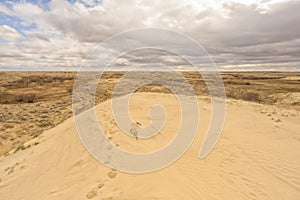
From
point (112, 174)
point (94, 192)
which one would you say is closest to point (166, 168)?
point (112, 174)

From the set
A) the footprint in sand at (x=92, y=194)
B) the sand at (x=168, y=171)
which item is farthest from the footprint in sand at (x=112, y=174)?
the footprint in sand at (x=92, y=194)

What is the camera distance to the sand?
495 centimetres

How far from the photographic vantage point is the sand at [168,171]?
4.95m

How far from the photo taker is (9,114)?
54.3 ft

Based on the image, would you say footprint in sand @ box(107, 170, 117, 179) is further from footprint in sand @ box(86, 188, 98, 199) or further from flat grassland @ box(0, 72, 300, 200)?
footprint in sand @ box(86, 188, 98, 199)

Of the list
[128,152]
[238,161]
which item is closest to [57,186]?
[128,152]

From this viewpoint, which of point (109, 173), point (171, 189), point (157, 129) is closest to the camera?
point (171, 189)

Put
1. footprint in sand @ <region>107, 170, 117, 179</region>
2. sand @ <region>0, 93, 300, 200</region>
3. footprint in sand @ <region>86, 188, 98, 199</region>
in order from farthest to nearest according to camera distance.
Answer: footprint in sand @ <region>107, 170, 117, 179</region> < sand @ <region>0, 93, 300, 200</region> < footprint in sand @ <region>86, 188, 98, 199</region>

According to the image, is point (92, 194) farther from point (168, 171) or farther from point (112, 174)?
point (168, 171)

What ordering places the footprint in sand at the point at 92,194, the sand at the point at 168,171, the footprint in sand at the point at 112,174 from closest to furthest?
the footprint in sand at the point at 92,194 < the sand at the point at 168,171 < the footprint in sand at the point at 112,174

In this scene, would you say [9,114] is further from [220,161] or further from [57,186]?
[220,161]

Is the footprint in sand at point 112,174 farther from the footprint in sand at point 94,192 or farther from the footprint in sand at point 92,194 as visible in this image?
the footprint in sand at point 92,194

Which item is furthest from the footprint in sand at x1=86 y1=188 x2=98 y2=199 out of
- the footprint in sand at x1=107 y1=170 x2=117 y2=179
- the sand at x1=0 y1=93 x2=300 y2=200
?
the footprint in sand at x1=107 y1=170 x2=117 y2=179

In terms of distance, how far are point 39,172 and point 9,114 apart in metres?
12.4
